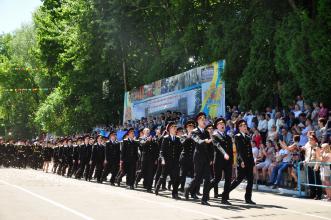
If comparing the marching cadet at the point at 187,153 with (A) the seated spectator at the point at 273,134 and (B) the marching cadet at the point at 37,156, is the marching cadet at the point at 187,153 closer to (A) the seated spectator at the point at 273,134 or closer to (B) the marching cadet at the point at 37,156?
(A) the seated spectator at the point at 273,134

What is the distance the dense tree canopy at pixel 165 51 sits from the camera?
63.6 feet

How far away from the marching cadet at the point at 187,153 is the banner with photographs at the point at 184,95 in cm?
990

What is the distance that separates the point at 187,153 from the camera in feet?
42.7

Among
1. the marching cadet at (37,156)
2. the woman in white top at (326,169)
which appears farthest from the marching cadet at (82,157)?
the woman in white top at (326,169)

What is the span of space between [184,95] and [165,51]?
18.2ft

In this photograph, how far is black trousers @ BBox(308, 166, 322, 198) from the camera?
13297mm

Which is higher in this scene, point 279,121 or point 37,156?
point 279,121

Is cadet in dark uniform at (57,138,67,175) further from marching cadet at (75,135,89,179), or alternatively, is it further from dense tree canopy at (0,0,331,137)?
dense tree canopy at (0,0,331,137)

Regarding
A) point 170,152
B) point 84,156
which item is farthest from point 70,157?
point 170,152

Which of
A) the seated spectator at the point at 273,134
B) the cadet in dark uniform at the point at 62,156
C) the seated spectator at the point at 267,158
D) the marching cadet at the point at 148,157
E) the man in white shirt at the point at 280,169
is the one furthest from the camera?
the cadet in dark uniform at the point at 62,156

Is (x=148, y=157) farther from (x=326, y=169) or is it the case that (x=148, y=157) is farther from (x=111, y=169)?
(x=326, y=169)

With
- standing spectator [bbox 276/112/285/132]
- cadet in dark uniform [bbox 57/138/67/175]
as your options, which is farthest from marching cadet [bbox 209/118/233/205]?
cadet in dark uniform [bbox 57/138/67/175]

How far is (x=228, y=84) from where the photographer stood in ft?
76.0

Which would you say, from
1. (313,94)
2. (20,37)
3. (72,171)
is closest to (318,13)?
(313,94)
